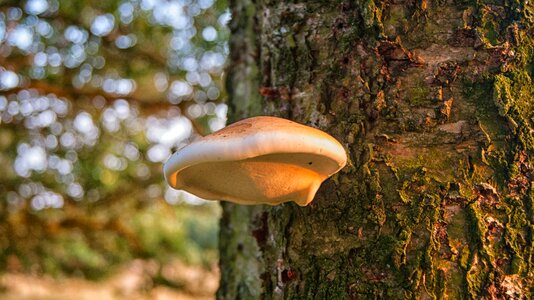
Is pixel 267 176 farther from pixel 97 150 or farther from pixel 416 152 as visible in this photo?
pixel 97 150

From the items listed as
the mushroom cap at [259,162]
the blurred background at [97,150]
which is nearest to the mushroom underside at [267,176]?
the mushroom cap at [259,162]

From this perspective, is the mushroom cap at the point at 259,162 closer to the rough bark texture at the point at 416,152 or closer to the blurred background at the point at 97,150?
the rough bark texture at the point at 416,152

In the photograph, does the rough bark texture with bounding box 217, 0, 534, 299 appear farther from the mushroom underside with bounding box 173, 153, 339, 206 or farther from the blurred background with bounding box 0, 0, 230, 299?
the blurred background with bounding box 0, 0, 230, 299

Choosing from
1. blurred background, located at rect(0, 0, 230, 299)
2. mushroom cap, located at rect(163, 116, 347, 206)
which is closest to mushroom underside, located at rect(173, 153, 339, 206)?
mushroom cap, located at rect(163, 116, 347, 206)

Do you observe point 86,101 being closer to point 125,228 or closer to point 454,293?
point 125,228

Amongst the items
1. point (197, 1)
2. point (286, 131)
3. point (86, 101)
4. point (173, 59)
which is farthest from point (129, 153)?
point (286, 131)

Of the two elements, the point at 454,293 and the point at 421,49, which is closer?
the point at 454,293

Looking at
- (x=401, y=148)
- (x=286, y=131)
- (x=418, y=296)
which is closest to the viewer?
(x=286, y=131)
